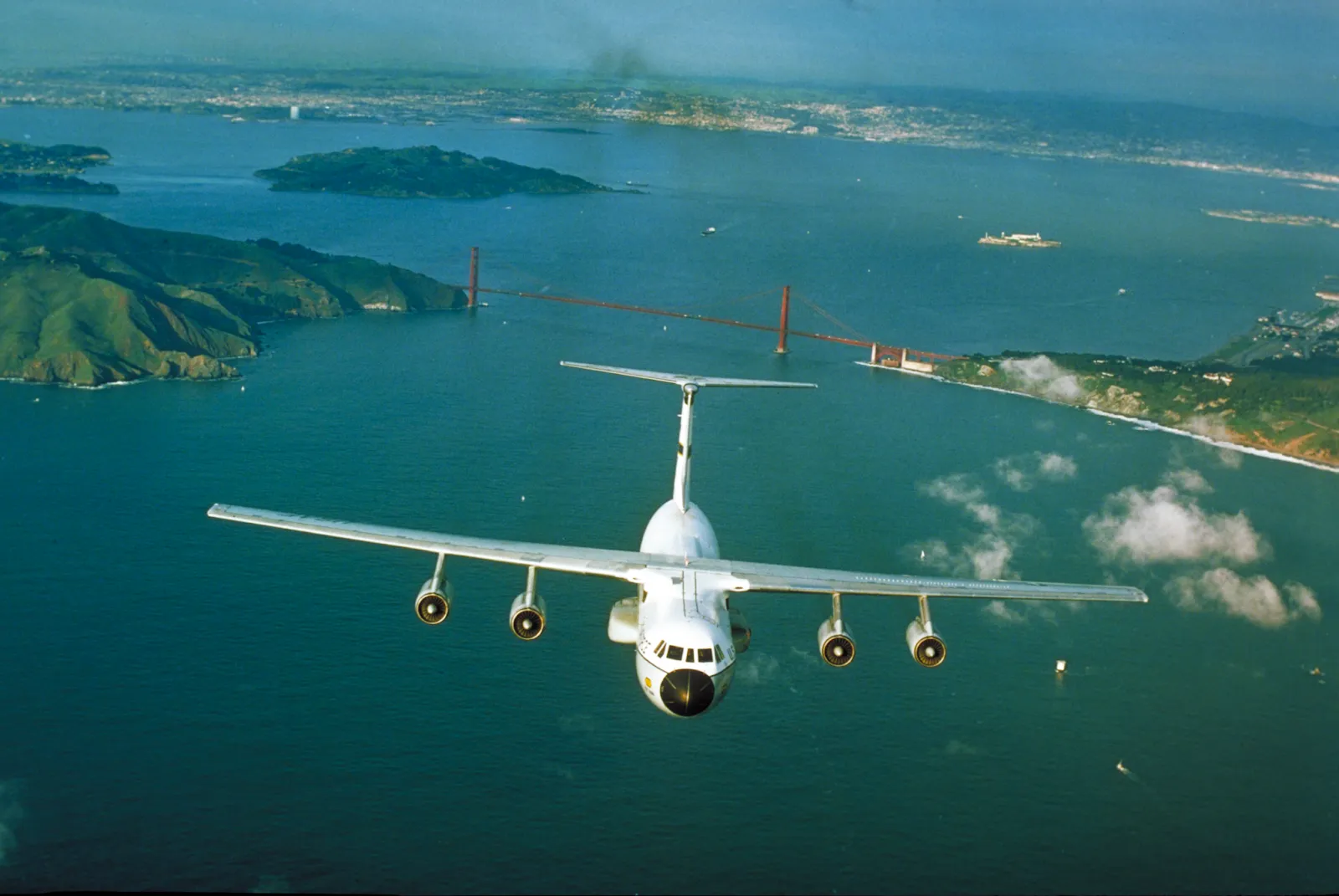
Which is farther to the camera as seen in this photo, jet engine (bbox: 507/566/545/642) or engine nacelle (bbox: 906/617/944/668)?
jet engine (bbox: 507/566/545/642)

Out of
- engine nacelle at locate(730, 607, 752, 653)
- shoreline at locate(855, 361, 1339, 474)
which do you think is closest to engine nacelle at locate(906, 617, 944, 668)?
engine nacelle at locate(730, 607, 752, 653)

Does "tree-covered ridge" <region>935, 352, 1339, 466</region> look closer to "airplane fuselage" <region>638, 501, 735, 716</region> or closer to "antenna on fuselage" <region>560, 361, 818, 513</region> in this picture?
"antenna on fuselage" <region>560, 361, 818, 513</region>

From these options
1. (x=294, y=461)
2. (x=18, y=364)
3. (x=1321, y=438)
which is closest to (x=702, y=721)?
(x=294, y=461)

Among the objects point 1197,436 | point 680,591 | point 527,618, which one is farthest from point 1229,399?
point 527,618

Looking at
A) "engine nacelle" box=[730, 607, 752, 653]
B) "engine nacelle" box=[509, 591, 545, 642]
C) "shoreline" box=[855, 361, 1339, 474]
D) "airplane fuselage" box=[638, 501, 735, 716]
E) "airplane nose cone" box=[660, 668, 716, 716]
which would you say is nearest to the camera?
"airplane nose cone" box=[660, 668, 716, 716]

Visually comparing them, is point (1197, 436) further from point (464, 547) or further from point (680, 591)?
point (464, 547)

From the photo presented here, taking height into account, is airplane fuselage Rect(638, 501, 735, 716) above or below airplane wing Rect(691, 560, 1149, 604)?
below
